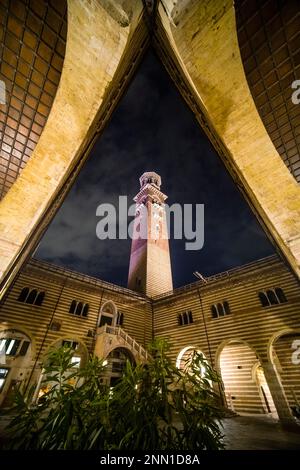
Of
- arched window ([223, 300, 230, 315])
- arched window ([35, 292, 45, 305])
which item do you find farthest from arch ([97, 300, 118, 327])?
arched window ([223, 300, 230, 315])

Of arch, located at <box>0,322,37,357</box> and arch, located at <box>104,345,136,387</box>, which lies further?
arch, located at <box>104,345,136,387</box>

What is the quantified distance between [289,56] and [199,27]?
1803 millimetres

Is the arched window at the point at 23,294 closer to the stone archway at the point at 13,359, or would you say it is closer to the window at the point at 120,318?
the stone archway at the point at 13,359

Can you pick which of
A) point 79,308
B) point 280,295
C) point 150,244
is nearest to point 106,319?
point 79,308

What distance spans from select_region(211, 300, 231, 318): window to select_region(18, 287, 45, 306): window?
13.2m

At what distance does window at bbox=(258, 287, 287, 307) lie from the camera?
13309 mm

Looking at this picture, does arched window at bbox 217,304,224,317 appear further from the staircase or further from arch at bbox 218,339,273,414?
the staircase

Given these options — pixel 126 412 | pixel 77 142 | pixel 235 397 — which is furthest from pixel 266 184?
pixel 235 397

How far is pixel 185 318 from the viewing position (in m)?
17.8

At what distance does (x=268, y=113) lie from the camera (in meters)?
4.50

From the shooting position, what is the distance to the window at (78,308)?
1603cm

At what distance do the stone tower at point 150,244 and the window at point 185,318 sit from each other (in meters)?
5.65

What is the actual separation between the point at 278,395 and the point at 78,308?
14.2m

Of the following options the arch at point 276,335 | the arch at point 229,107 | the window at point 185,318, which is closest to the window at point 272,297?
the arch at point 276,335
